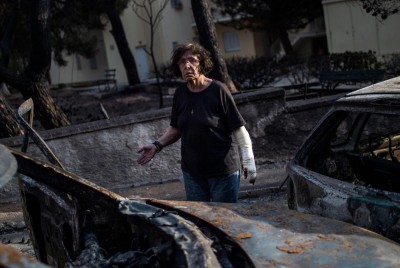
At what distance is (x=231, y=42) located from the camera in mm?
40188

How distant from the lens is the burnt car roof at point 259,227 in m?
2.67

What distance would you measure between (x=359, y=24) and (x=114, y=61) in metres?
19.3

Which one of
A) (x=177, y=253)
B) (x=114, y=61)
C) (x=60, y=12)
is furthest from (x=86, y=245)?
(x=114, y=61)

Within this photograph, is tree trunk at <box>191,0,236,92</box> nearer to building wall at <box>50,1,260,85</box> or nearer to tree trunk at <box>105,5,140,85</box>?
tree trunk at <box>105,5,140,85</box>

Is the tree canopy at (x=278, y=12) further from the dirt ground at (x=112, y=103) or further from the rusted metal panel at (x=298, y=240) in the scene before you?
the rusted metal panel at (x=298, y=240)

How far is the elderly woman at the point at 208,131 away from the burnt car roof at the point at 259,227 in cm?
98

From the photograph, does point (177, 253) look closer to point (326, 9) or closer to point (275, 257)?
point (275, 257)

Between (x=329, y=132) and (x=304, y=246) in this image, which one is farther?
(x=329, y=132)

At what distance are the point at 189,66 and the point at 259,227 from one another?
1671 millimetres

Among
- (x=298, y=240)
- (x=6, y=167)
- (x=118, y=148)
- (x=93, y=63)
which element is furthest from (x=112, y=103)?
(x=93, y=63)

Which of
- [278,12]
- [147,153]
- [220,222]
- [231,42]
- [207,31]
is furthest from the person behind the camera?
[231,42]

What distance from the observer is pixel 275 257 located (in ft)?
8.83

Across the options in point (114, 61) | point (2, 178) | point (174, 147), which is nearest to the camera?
point (2, 178)

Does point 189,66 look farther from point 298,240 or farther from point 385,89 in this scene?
point 298,240
